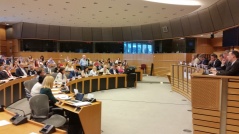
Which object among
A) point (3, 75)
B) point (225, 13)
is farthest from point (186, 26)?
point (3, 75)

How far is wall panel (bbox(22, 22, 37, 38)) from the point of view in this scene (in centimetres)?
1664

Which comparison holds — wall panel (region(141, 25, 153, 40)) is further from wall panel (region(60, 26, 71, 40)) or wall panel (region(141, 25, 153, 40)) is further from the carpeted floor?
the carpeted floor

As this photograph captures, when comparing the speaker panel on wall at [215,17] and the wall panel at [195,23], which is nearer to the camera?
the speaker panel on wall at [215,17]

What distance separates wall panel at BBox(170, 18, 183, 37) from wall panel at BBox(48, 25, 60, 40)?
949cm

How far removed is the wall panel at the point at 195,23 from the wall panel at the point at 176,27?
1198 millimetres

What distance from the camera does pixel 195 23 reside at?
12.8m

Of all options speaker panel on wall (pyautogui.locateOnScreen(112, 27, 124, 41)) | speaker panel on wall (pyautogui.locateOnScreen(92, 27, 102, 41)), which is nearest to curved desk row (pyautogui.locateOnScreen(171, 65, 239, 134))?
speaker panel on wall (pyautogui.locateOnScreen(112, 27, 124, 41))

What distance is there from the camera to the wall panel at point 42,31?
17.1 metres

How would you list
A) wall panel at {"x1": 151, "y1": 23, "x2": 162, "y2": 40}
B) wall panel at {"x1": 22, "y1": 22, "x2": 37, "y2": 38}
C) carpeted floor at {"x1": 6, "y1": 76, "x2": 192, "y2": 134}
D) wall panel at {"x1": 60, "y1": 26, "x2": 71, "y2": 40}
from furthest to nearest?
wall panel at {"x1": 60, "y1": 26, "x2": 71, "y2": 40}, wall panel at {"x1": 22, "y1": 22, "x2": 37, "y2": 38}, wall panel at {"x1": 151, "y1": 23, "x2": 162, "y2": 40}, carpeted floor at {"x1": 6, "y1": 76, "x2": 192, "y2": 134}

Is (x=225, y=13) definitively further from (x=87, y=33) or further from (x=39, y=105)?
(x=87, y=33)

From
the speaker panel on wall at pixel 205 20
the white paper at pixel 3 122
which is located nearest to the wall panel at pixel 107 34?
the speaker panel on wall at pixel 205 20

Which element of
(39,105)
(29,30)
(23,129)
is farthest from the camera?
(29,30)

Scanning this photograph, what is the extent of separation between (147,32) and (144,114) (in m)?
11.9

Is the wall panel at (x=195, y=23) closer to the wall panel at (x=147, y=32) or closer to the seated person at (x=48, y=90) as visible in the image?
the wall panel at (x=147, y=32)
